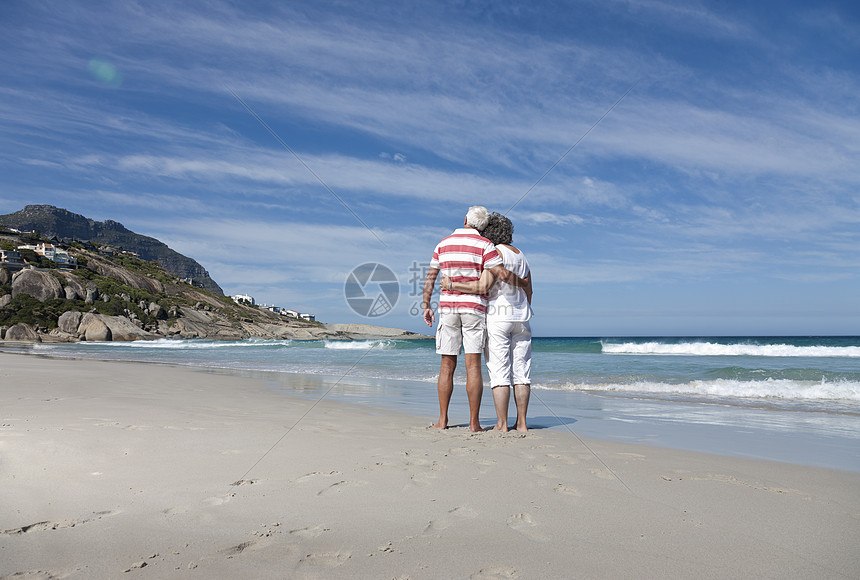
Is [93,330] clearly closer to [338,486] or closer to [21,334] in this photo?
[21,334]

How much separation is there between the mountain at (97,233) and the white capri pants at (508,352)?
16802 cm

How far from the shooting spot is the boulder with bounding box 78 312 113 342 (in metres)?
42.6

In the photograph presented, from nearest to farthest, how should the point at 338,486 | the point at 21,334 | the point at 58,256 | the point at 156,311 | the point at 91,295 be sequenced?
1. the point at 338,486
2. the point at 21,334
3. the point at 91,295
4. the point at 156,311
5. the point at 58,256

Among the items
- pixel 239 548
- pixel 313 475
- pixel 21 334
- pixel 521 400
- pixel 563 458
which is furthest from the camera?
pixel 21 334

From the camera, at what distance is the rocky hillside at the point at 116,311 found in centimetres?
4303

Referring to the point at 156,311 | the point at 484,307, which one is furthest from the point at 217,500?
the point at 156,311

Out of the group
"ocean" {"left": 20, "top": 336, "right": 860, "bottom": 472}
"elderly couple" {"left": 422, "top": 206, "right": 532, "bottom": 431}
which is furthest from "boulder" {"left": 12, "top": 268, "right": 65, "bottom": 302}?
"elderly couple" {"left": 422, "top": 206, "right": 532, "bottom": 431}

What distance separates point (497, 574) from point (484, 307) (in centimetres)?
286

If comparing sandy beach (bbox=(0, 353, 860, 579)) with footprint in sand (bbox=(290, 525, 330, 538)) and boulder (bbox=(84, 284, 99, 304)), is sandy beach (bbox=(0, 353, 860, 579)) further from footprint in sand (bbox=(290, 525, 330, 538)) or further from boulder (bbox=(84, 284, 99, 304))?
boulder (bbox=(84, 284, 99, 304))

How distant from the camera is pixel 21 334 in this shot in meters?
38.9

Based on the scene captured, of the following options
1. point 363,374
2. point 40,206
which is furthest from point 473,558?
point 40,206

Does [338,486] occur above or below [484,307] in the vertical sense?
below

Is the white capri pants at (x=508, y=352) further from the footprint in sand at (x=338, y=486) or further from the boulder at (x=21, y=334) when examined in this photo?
the boulder at (x=21, y=334)

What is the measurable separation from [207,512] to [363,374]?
33.1 feet
